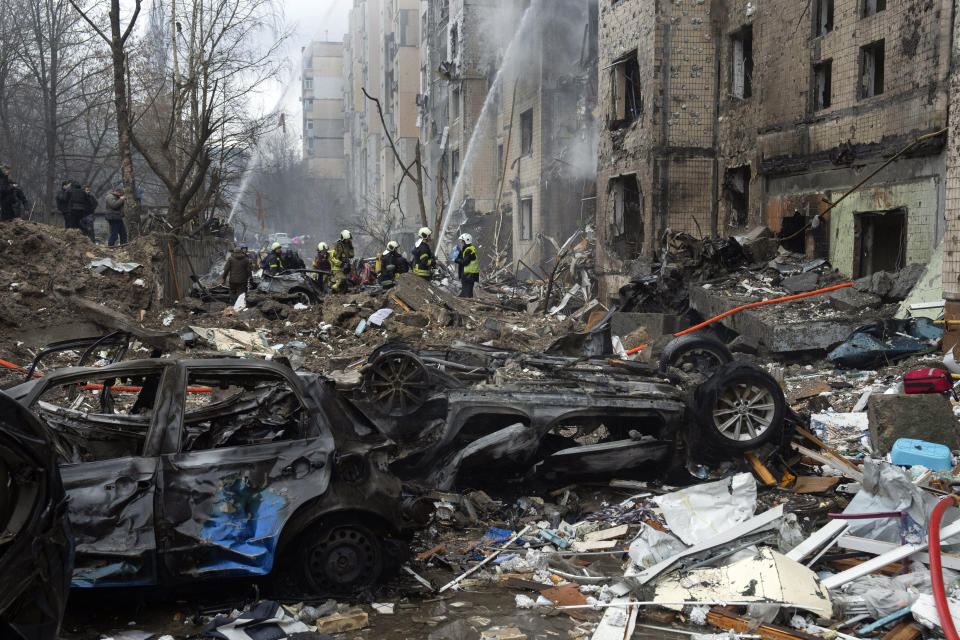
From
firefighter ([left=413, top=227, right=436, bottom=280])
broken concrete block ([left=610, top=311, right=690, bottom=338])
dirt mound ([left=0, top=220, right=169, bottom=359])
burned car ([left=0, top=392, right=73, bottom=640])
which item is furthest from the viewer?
firefighter ([left=413, top=227, right=436, bottom=280])

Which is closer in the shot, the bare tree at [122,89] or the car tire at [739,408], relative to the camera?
the car tire at [739,408]

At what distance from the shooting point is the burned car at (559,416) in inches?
258

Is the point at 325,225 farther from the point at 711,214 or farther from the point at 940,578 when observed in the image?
the point at 940,578

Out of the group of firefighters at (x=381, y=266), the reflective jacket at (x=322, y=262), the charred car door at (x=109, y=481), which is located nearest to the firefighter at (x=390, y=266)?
the group of firefighters at (x=381, y=266)

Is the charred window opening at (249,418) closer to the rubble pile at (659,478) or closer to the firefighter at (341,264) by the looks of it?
the rubble pile at (659,478)

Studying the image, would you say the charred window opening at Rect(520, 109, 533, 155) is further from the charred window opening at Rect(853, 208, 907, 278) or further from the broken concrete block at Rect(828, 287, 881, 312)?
the broken concrete block at Rect(828, 287, 881, 312)

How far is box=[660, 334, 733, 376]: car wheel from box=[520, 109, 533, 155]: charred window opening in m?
22.4

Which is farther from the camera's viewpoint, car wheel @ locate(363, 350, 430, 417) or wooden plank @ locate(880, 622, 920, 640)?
car wheel @ locate(363, 350, 430, 417)

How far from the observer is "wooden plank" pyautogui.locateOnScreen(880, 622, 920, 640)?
418 cm

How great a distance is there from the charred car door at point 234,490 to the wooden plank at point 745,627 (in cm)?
231

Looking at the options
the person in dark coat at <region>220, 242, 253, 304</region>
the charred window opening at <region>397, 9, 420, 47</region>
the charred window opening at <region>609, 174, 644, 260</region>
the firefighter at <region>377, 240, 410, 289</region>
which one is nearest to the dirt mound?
the person in dark coat at <region>220, 242, 253, 304</region>

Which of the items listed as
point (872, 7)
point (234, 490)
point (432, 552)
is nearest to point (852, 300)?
point (872, 7)

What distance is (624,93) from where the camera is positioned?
66.9ft

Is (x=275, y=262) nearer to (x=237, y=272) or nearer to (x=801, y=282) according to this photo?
(x=237, y=272)
